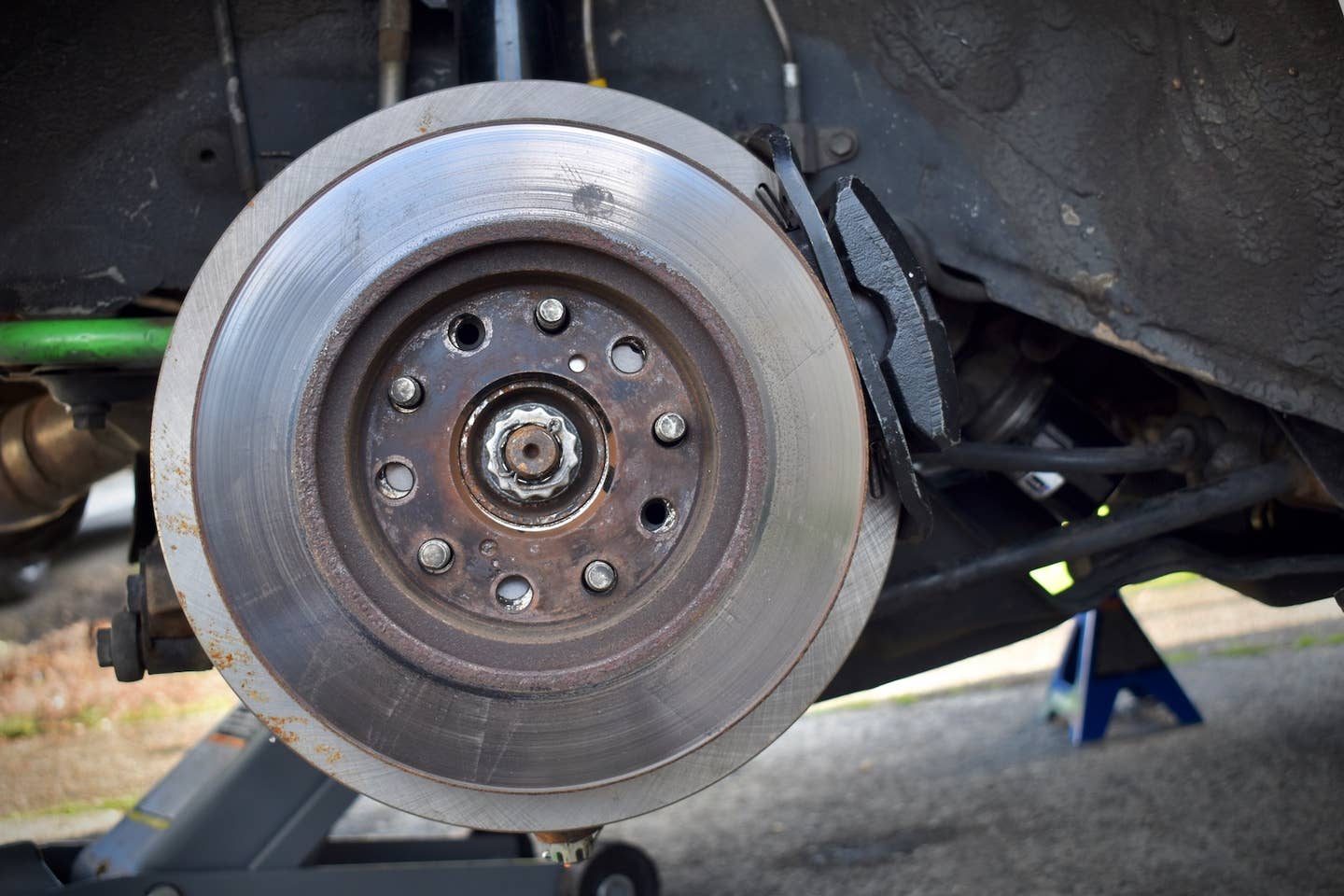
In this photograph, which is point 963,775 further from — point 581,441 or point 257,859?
point 581,441

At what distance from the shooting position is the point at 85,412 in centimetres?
128

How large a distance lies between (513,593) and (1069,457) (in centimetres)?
74

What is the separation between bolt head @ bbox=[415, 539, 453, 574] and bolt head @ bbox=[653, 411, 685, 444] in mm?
195

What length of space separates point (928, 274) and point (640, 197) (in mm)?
459

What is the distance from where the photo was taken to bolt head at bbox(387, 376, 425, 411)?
0.89 metres

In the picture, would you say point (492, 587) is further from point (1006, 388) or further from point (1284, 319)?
point (1284, 319)

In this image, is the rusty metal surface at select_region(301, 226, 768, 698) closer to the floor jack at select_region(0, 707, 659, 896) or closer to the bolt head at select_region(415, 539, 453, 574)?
the bolt head at select_region(415, 539, 453, 574)

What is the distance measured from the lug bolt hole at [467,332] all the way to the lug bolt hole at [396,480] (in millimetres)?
107

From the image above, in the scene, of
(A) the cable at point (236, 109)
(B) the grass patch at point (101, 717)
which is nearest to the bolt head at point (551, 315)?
(A) the cable at point (236, 109)

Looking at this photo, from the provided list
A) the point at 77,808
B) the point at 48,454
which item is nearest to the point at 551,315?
the point at 48,454

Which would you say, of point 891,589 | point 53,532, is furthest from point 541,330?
point 53,532

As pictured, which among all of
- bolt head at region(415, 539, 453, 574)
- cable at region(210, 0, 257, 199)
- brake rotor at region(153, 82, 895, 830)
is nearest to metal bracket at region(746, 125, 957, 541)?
brake rotor at region(153, 82, 895, 830)

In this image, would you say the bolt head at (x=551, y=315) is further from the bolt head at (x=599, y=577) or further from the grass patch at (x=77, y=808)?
the grass patch at (x=77, y=808)

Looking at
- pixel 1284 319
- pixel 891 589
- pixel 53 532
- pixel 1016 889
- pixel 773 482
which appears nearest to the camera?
pixel 773 482
